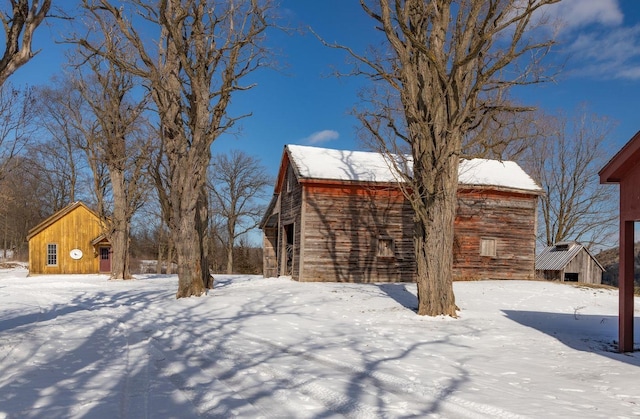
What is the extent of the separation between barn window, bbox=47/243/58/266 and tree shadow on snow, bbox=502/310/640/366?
30326 mm

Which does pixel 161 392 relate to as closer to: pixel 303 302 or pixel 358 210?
pixel 303 302

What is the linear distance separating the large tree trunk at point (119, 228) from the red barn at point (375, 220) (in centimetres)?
861

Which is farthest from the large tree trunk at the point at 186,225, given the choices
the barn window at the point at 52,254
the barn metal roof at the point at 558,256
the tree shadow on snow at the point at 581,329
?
the barn metal roof at the point at 558,256

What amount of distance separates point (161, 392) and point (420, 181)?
330 inches

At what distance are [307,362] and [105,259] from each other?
32.3 m

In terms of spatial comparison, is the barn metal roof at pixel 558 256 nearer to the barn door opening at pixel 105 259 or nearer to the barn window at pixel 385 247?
the barn window at pixel 385 247

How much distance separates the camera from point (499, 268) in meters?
22.9

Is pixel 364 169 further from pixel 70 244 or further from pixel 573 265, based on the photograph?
pixel 70 244

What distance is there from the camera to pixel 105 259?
36.0 meters

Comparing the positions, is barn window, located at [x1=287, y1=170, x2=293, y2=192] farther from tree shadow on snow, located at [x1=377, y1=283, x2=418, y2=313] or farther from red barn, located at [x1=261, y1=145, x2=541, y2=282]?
tree shadow on snow, located at [x1=377, y1=283, x2=418, y2=313]

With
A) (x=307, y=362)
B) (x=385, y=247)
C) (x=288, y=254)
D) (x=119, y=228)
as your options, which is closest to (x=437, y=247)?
(x=307, y=362)

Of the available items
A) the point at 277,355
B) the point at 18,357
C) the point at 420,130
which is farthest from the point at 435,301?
the point at 18,357

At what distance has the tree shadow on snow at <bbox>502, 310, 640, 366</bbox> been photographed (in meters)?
8.67

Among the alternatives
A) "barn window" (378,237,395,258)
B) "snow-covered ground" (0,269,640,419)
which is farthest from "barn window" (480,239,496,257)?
"snow-covered ground" (0,269,640,419)
